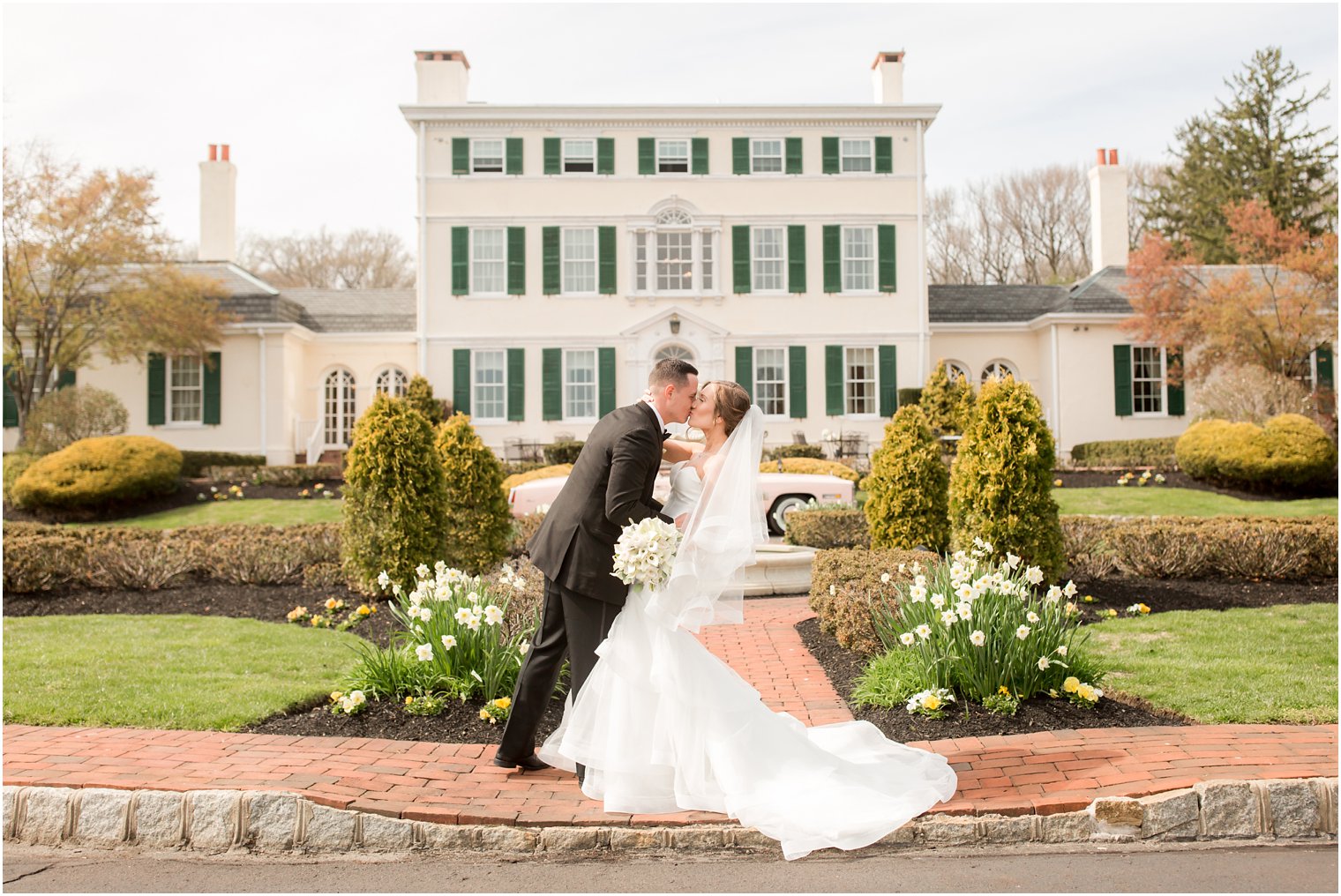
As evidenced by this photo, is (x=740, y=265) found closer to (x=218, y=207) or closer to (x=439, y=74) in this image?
(x=439, y=74)

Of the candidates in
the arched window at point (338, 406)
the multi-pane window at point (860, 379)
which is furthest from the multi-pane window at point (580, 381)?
the multi-pane window at point (860, 379)

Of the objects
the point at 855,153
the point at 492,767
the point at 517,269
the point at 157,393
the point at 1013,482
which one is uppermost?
the point at 855,153

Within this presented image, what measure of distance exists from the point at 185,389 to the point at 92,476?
6671 millimetres

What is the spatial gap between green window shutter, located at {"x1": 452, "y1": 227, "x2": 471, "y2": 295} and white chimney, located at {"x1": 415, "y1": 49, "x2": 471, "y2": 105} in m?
3.00

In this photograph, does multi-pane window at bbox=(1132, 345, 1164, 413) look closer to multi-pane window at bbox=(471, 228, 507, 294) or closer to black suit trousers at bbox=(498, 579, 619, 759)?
multi-pane window at bbox=(471, 228, 507, 294)

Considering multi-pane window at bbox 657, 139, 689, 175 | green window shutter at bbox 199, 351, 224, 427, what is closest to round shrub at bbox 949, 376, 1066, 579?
multi-pane window at bbox 657, 139, 689, 175

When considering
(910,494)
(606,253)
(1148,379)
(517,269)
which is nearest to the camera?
(910,494)

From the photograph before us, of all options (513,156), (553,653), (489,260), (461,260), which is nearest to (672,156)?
(513,156)

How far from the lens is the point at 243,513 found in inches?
668

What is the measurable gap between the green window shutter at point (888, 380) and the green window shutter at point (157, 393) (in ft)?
52.8

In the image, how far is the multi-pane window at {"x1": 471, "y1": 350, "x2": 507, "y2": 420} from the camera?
23.8m

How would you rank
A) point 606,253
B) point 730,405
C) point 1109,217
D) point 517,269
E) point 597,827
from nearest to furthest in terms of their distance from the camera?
point 597,827 < point 730,405 < point 517,269 < point 606,253 < point 1109,217

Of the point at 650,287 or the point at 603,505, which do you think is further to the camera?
the point at 650,287

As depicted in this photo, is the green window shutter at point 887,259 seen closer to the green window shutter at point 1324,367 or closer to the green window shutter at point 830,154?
the green window shutter at point 830,154
